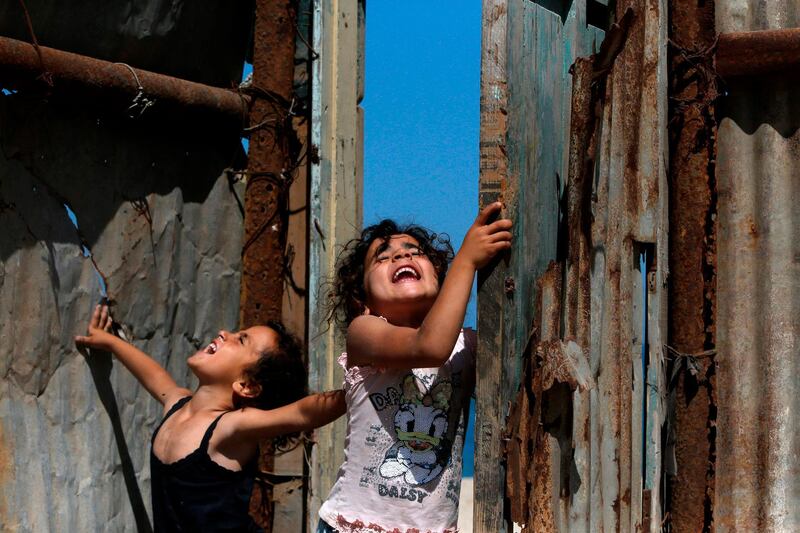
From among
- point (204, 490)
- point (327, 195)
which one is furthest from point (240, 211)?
point (204, 490)

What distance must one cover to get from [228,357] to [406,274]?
0.94m

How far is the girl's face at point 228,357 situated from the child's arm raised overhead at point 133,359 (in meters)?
0.23

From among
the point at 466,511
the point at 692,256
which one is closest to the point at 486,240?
the point at 692,256

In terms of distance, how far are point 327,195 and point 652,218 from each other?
1598 millimetres

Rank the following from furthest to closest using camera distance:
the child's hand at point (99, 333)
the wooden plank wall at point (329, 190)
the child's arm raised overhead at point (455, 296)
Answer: the wooden plank wall at point (329, 190) < the child's hand at point (99, 333) < the child's arm raised overhead at point (455, 296)

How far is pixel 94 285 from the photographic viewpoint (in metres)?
3.72

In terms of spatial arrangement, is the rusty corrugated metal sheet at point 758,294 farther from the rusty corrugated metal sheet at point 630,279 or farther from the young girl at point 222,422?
the young girl at point 222,422

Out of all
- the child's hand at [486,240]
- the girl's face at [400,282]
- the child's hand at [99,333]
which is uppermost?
the child's hand at [486,240]

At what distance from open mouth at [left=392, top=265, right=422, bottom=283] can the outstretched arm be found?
16.6 inches

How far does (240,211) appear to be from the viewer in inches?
169

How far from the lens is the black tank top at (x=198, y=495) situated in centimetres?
333

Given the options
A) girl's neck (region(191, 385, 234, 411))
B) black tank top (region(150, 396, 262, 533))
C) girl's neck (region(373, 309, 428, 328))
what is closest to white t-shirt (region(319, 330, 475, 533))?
girl's neck (region(373, 309, 428, 328))

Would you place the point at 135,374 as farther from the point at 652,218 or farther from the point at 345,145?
the point at 652,218

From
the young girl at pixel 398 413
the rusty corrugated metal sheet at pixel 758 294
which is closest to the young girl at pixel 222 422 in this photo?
the young girl at pixel 398 413
